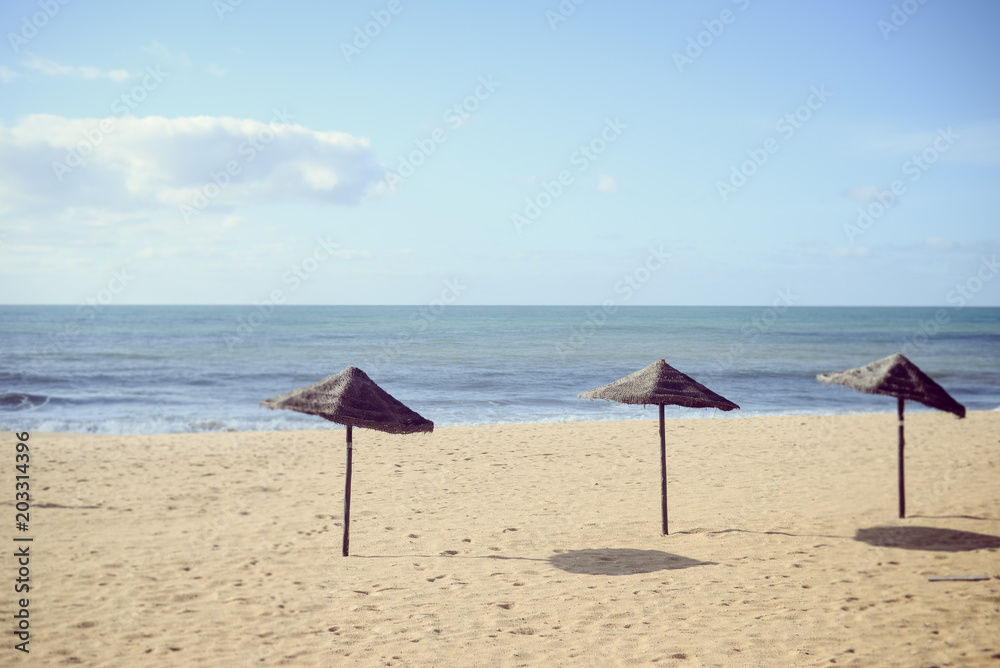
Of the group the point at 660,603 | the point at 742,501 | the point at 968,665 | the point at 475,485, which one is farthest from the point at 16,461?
the point at 968,665

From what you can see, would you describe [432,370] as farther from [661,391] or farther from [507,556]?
[661,391]

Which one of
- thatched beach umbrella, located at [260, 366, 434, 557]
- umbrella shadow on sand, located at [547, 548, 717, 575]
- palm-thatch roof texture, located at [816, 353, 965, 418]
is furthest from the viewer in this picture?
palm-thatch roof texture, located at [816, 353, 965, 418]

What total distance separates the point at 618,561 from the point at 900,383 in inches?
189

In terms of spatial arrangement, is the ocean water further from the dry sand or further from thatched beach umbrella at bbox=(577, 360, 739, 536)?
thatched beach umbrella at bbox=(577, 360, 739, 536)

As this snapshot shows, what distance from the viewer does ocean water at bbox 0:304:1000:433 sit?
22.7 metres

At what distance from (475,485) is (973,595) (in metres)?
7.85

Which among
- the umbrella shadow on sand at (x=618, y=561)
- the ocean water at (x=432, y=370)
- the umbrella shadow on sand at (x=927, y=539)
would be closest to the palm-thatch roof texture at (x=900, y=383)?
the umbrella shadow on sand at (x=927, y=539)

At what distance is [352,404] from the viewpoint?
8.24 m

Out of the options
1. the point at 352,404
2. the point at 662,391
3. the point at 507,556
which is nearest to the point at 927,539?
the point at 662,391

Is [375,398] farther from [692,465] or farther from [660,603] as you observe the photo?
[692,465]

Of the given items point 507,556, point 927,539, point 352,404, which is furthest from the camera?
point 927,539

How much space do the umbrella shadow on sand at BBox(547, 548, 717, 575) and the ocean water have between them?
39.9 feet

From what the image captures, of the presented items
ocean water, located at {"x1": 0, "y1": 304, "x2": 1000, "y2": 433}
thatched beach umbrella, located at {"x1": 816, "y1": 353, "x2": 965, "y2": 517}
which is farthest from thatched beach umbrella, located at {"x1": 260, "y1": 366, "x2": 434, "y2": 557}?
ocean water, located at {"x1": 0, "y1": 304, "x2": 1000, "y2": 433}

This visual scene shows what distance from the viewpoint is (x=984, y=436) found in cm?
1723
